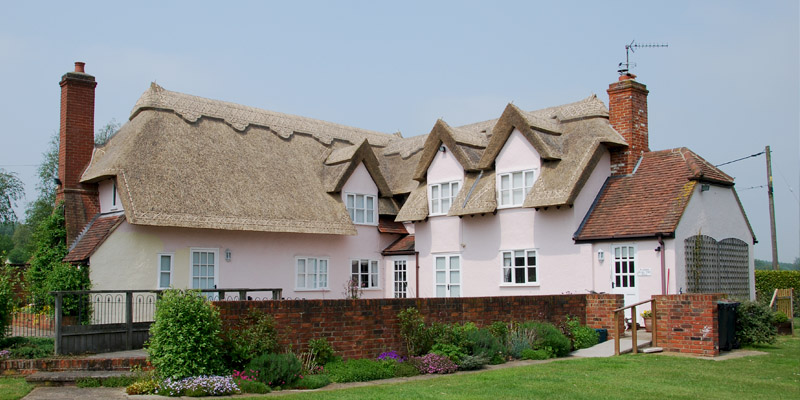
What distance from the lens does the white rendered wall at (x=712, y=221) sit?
2103cm

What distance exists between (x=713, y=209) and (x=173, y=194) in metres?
17.7

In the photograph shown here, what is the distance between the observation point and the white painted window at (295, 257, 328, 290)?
88.6ft

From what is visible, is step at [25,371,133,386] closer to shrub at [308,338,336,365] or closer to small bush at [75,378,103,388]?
small bush at [75,378,103,388]

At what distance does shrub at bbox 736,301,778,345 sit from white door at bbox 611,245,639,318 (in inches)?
155

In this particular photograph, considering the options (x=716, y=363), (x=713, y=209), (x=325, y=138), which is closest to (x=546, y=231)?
(x=713, y=209)

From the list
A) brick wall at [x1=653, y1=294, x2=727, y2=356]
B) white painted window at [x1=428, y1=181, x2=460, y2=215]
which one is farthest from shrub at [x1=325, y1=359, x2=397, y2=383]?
white painted window at [x1=428, y1=181, x2=460, y2=215]

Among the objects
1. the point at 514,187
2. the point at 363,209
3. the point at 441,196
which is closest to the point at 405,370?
the point at 514,187

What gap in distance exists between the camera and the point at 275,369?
41.3 feet

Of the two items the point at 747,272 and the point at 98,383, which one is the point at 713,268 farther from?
the point at 98,383

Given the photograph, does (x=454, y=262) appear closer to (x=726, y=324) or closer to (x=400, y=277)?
(x=400, y=277)

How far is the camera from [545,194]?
2380 cm

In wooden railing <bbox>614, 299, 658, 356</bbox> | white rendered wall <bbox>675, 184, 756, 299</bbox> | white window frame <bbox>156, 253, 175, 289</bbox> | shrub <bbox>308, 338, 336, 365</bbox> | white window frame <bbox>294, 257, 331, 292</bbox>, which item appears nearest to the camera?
shrub <bbox>308, 338, 336, 365</bbox>

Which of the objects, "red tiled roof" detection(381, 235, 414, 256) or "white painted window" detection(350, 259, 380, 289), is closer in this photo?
"white painted window" detection(350, 259, 380, 289)

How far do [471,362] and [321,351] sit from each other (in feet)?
10.7
